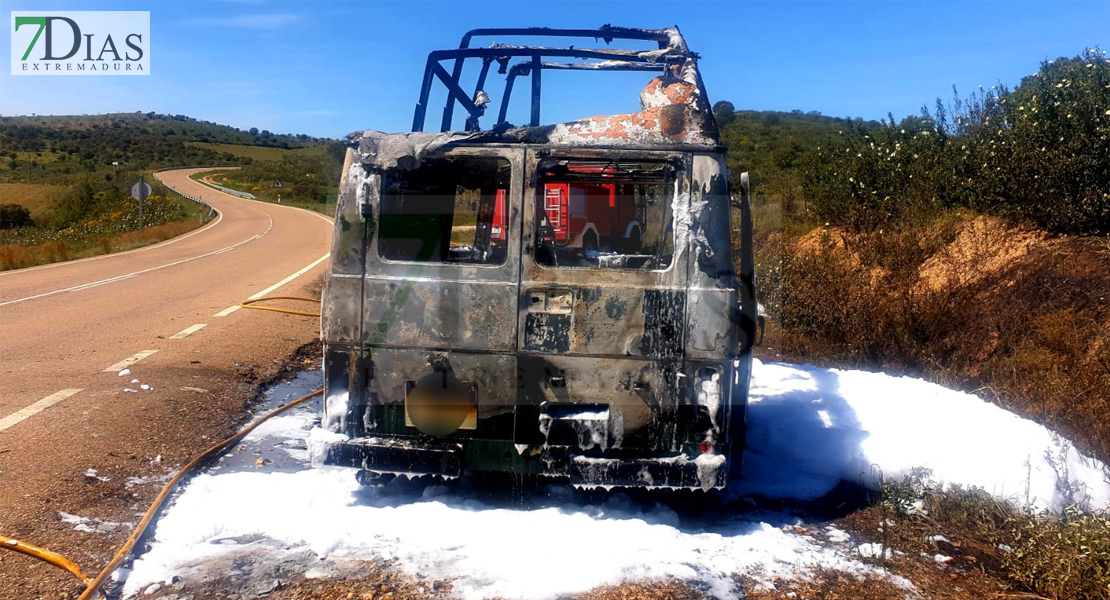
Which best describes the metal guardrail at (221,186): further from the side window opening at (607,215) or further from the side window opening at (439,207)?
the side window opening at (439,207)

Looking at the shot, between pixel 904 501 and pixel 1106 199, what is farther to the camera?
pixel 1106 199

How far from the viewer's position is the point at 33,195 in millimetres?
61000

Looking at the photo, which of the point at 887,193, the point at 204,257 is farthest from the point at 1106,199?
the point at 204,257

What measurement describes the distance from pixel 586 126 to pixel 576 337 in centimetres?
103

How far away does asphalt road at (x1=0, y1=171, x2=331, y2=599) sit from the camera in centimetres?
394

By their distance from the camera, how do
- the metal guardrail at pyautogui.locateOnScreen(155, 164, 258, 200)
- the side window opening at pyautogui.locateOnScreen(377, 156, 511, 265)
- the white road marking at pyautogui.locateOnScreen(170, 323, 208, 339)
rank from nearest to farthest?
the side window opening at pyautogui.locateOnScreen(377, 156, 511, 265), the white road marking at pyautogui.locateOnScreen(170, 323, 208, 339), the metal guardrail at pyautogui.locateOnScreen(155, 164, 258, 200)

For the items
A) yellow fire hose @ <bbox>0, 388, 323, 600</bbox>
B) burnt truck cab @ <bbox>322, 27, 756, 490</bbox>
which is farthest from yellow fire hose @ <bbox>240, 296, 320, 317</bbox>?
burnt truck cab @ <bbox>322, 27, 756, 490</bbox>

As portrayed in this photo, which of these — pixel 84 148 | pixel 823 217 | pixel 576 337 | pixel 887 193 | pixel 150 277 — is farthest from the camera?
pixel 84 148

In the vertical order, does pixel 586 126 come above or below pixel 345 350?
above

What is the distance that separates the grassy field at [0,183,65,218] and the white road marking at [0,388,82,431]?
58.2 meters

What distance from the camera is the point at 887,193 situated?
1143cm

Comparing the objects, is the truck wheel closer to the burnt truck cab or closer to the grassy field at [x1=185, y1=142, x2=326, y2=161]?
the burnt truck cab

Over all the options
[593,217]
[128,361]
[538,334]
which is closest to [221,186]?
[593,217]

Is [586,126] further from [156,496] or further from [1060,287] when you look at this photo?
[1060,287]
